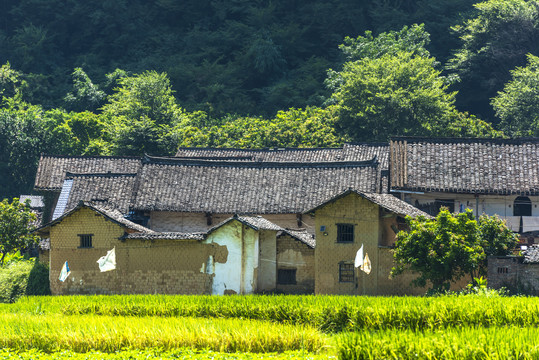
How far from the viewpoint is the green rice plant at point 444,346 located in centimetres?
1731

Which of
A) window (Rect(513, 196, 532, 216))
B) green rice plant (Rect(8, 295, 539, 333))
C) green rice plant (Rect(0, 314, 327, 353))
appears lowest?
green rice plant (Rect(0, 314, 327, 353))

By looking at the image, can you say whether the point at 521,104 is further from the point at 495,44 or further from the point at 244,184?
the point at 244,184

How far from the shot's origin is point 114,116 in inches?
2344

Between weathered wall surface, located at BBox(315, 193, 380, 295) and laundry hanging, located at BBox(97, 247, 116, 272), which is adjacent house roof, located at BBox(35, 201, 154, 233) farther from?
weathered wall surface, located at BBox(315, 193, 380, 295)

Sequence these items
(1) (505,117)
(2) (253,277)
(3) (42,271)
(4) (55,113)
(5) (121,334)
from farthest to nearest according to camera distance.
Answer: (4) (55,113) < (1) (505,117) < (3) (42,271) < (2) (253,277) < (5) (121,334)

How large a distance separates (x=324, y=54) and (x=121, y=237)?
38988mm

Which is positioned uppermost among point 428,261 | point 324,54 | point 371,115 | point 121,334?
point 324,54

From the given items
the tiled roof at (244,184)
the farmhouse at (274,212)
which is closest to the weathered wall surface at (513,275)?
the farmhouse at (274,212)

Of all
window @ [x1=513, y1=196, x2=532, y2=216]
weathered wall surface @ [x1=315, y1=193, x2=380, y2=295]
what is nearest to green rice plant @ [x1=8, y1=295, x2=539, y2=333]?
weathered wall surface @ [x1=315, y1=193, x2=380, y2=295]

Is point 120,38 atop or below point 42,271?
atop

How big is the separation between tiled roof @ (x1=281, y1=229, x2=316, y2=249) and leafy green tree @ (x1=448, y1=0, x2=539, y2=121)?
29153 millimetres

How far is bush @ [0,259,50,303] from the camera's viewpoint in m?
36.0

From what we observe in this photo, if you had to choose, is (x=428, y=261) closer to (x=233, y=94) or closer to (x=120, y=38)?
(x=233, y=94)

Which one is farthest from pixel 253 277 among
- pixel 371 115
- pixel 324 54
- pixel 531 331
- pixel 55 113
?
pixel 324 54
